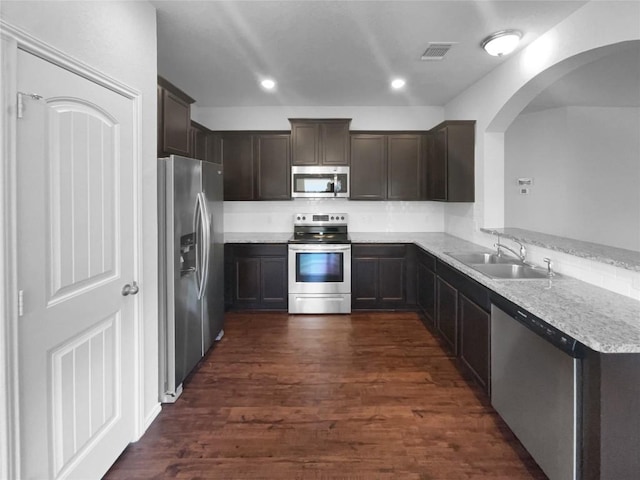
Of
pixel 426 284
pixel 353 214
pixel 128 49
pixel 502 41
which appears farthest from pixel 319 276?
pixel 128 49

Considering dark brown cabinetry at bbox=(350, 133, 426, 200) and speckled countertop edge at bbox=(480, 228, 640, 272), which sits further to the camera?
dark brown cabinetry at bbox=(350, 133, 426, 200)

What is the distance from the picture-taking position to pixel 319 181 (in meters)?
4.98

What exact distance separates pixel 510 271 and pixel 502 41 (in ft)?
5.86

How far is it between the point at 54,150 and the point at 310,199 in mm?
3902

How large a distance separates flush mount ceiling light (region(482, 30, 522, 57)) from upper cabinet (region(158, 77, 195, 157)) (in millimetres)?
2454

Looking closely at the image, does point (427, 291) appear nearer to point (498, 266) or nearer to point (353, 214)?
point (498, 266)

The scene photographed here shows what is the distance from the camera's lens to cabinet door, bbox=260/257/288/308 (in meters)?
4.77

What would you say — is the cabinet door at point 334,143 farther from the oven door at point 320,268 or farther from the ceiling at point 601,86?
the ceiling at point 601,86

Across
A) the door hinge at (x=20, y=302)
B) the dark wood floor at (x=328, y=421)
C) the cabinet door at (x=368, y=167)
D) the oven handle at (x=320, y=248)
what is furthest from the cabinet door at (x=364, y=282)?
the door hinge at (x=20, y=302)

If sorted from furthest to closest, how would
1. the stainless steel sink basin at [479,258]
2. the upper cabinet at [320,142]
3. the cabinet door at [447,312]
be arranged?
the upper cabinet at [320,142] < the stainless steel sink basin at [479,258] < the cabinet door at [447,312]

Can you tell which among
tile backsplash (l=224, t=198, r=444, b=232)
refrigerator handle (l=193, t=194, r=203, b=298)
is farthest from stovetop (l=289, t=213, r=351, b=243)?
refrigerator handle (l=193, t=194, r=203, b=298)

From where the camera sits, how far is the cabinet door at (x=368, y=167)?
199 inches

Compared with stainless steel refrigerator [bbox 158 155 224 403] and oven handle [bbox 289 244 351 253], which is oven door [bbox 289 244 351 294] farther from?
stainless steel refrigerator [bbox 158 155 224 403]

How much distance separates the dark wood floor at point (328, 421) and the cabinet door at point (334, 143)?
237 cm
